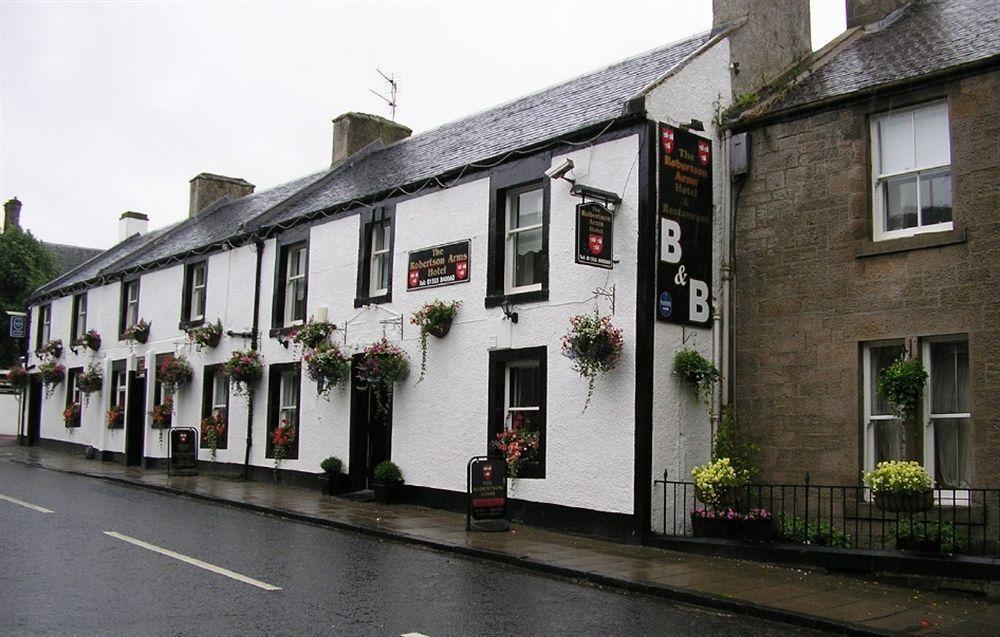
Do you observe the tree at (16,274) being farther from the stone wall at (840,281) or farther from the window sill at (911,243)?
the window sill at (911,243)

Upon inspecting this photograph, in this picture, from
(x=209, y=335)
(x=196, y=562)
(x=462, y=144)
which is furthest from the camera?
(x=209, y=335)

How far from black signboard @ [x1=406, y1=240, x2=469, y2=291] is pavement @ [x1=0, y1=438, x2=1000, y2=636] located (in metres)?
3.85

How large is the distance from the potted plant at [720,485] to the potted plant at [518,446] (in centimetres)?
280

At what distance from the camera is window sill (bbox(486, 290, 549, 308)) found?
1374cm

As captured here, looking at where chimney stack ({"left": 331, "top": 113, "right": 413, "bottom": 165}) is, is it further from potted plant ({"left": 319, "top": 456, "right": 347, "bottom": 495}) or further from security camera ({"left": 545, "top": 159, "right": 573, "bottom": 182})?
security camera ({"left": 545, "top": 159, "right": 573, "bottom": 182})

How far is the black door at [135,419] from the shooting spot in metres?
24.5

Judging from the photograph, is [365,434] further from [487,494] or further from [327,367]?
[487,494]

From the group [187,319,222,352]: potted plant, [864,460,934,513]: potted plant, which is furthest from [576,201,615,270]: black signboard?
[187,319,222,352]: potted plant

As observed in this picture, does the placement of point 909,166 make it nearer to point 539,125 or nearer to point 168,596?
point 539,125

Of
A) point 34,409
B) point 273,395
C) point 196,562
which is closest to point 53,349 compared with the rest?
point 34,409

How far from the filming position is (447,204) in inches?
624

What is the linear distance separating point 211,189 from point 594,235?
2181 centimetres

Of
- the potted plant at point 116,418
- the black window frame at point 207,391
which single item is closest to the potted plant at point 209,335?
the black window frame at point 207,391

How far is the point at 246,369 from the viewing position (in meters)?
19.7
